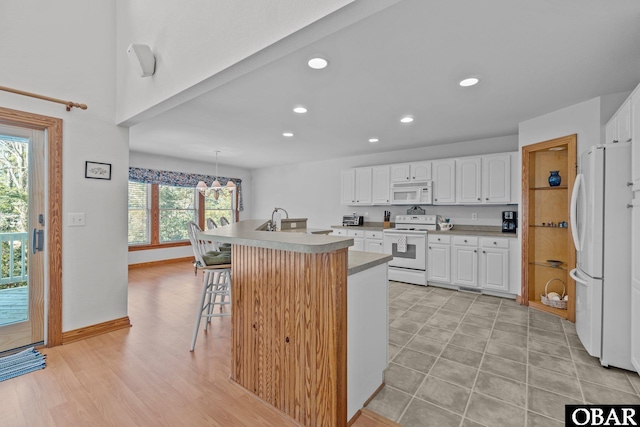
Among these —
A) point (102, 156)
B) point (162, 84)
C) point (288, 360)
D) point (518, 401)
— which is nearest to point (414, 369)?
point (518, 401)

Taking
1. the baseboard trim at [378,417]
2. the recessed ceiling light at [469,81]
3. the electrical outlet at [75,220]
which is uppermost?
the recessed ceiling light at [469,81]

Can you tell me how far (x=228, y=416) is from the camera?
1717 mm

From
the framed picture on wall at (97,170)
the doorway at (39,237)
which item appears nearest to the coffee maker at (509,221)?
the framed picture on wall at (97,170)

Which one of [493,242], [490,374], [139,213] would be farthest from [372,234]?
[139,213]

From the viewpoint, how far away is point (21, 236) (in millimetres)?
2541

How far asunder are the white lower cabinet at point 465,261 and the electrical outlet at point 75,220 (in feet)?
15.6

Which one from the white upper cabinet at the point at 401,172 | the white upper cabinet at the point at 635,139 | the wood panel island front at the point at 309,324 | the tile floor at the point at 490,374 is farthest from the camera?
the white upper cabinet at the point at 401,172

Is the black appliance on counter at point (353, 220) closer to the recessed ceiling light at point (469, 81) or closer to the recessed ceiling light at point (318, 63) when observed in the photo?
the recessed ceiling light at point (469, 81)

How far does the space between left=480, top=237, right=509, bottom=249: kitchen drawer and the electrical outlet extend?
16.2 ft

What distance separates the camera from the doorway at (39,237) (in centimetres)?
252

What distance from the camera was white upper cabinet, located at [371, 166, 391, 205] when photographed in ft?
17.8

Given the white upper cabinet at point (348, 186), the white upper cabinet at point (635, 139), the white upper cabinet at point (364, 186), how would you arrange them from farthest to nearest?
1. the white upper cabinet at point (348, 186)
2. the white upper cabinet at point (364, 186)
3. the white upper cabinet at point (635, 139)

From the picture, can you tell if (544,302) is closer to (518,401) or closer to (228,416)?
(518,401)

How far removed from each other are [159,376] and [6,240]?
1.86 meters
